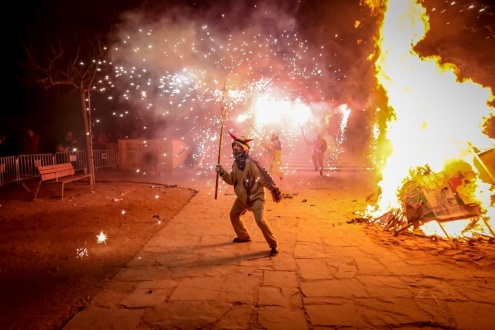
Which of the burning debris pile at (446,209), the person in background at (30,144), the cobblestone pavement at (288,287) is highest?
the person in background at (30,144)

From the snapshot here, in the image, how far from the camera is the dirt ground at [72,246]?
3.95 metres

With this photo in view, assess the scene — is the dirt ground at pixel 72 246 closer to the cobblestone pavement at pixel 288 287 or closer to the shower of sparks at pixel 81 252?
the shower of sparks at pixel 81 252

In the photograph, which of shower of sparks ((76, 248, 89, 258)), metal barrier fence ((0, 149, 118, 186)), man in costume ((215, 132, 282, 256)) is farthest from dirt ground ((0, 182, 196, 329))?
man in costume ((215, 132, 282, 256))

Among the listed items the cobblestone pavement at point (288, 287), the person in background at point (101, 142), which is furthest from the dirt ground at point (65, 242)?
the person in background at point (101, 142)

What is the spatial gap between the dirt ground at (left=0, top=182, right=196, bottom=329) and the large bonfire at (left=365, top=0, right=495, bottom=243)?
5124 mm

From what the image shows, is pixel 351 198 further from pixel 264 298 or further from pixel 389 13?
pixel 264 298

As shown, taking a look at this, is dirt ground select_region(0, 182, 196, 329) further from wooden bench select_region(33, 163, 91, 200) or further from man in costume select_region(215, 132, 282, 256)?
man in costume select_region(215, 132, 282, 256)

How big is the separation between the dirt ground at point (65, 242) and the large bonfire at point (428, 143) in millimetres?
5124

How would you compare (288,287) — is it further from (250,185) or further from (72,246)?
(72,246)

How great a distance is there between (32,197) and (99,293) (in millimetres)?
7556

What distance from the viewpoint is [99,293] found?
4.07 m

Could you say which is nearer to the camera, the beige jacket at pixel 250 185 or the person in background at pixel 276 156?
the beige jacket at pixel 250 185

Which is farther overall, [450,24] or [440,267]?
[450,24]

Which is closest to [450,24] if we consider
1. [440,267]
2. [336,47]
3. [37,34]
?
[440,267]
